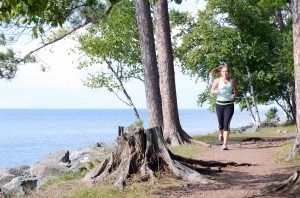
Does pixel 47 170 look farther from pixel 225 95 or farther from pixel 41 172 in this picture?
pixel 225 95

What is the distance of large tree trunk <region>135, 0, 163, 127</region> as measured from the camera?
16109mm

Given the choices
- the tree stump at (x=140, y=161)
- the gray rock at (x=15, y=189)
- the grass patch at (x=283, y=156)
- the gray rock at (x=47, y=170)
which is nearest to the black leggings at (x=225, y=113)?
the grass patch at (x=283, y=156)

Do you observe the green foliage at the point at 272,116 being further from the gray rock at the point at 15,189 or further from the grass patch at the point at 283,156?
the gray rock at the point at 15,189

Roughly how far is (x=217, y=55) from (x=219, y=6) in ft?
9.44

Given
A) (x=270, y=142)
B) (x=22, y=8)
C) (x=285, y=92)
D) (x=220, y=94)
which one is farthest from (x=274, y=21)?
(x=22, y=8)

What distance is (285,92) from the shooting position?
31.7m

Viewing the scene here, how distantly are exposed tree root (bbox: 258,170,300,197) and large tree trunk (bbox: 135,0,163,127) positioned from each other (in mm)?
8457

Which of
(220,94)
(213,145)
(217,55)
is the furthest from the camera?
(217,55)

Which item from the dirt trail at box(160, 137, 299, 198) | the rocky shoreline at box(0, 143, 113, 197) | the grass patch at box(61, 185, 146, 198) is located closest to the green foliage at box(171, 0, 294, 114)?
the rocky shoreline at box(0, 143, 113, 197)

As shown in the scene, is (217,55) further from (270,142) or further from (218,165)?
(218,165)

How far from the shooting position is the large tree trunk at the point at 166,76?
1614 centimetres

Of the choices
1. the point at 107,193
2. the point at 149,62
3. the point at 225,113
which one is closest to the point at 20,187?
the point at 107,193

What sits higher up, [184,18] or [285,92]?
[184,18]

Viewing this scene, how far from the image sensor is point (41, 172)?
15195mm
